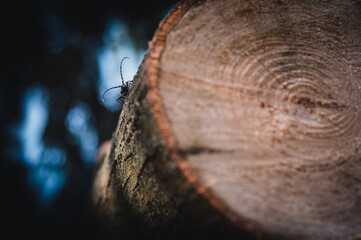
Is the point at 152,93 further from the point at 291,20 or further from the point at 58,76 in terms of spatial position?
the point at 58,76

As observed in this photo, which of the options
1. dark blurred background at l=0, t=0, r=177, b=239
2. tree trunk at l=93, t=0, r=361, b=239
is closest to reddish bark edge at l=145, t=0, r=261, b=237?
tree trunk at l=93, t=0, r=361, b=239

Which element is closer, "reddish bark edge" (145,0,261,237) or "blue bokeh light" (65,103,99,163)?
"reddish bark edge" (145,0,261,237)

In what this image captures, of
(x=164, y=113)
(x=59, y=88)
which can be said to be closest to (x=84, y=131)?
(x=59, y=88)

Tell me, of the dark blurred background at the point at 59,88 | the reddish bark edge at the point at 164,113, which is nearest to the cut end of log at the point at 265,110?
the reddish bark edge at the point at 164,113

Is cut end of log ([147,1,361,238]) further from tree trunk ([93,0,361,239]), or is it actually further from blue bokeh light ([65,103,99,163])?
→ blue bokeh light ([65,103,99,163])

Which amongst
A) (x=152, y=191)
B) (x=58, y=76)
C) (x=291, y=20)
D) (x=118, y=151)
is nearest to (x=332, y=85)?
(x=291, y=20)

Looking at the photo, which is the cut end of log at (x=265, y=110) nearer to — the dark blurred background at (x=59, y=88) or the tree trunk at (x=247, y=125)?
the tree trunk at (x=247, y=125)
